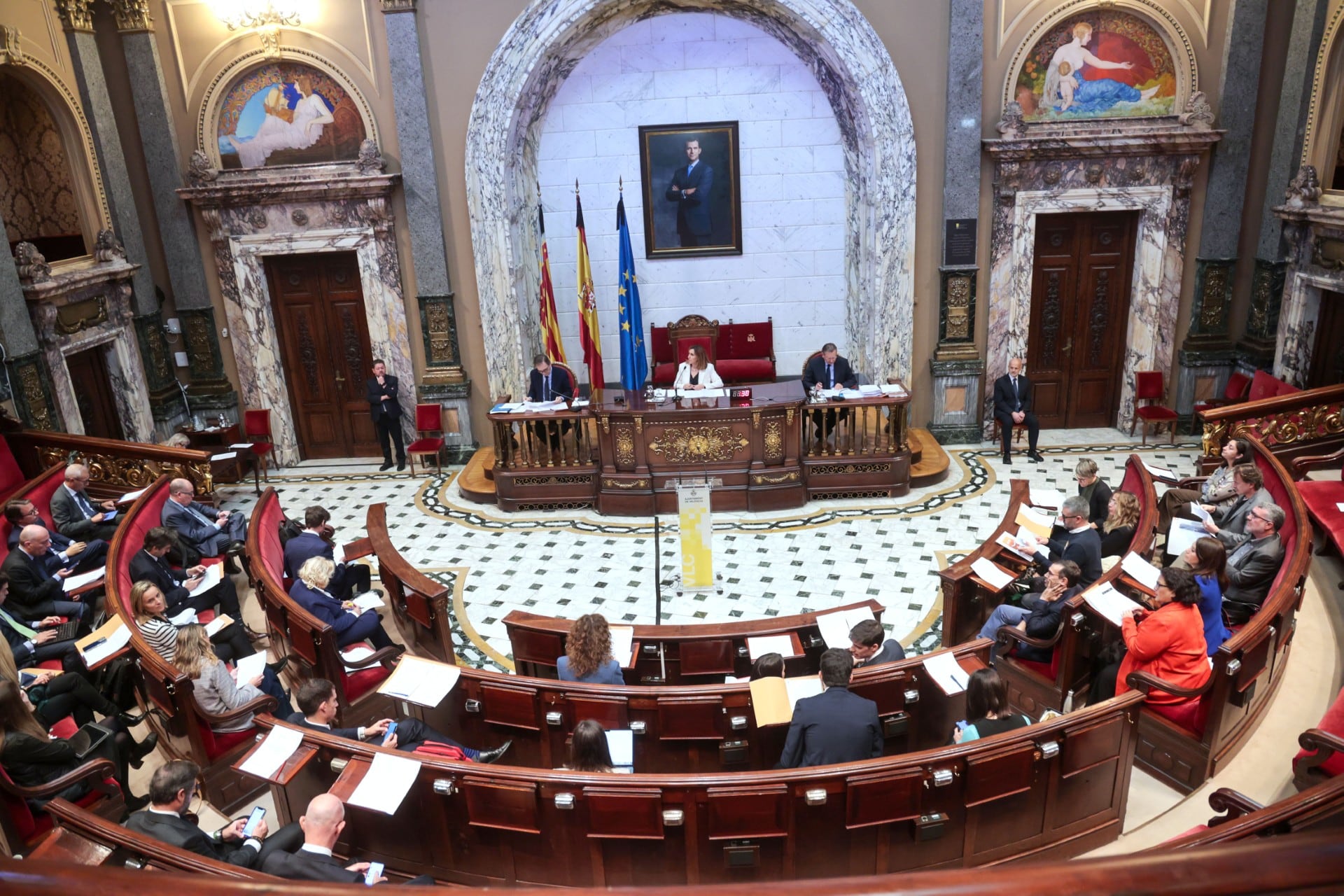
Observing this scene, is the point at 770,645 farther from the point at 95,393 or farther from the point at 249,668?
the point at 95,393

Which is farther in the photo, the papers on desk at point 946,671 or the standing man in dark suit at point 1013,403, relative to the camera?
the standing man in dark suit at point 1013,403

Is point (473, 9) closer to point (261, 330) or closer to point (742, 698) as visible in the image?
point (261, 330)

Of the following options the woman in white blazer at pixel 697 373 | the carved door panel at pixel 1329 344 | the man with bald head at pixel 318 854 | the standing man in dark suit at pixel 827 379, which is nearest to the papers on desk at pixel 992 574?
the standing man in dark suit at pixel 827 379

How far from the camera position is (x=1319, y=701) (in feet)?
18.3

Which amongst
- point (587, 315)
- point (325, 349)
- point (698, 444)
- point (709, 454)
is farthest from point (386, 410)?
point (709, 454)

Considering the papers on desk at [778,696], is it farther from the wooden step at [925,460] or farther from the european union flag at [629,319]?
the european union flag at [629,319]

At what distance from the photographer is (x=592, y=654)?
16.0 feet

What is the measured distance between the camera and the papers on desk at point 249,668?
17.8 ft

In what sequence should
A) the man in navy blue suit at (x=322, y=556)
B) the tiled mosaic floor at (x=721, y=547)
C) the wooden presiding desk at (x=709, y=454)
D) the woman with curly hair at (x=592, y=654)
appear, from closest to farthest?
the woman with curly hair at (x=592, y=654), the man in navy blue suit at (x=322, y=556), the tiled mosaic floor at (x=721, y=547), the wooden presiding desk at (x=709, y=454)

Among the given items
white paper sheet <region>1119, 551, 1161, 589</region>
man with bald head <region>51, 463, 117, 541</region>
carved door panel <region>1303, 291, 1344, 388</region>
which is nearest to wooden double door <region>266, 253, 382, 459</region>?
man with bald head <region>51, 463, 117, 541</region>

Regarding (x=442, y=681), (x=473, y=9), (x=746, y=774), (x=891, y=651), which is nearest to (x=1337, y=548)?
(x=891, y=651)

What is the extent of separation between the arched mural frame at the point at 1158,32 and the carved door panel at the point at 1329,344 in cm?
265

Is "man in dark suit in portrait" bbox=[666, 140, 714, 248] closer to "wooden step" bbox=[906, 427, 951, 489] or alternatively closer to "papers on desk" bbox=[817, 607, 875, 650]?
"wooden step" bbox=[906, 427, 951, 489]

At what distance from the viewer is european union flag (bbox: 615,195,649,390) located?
11.2m
